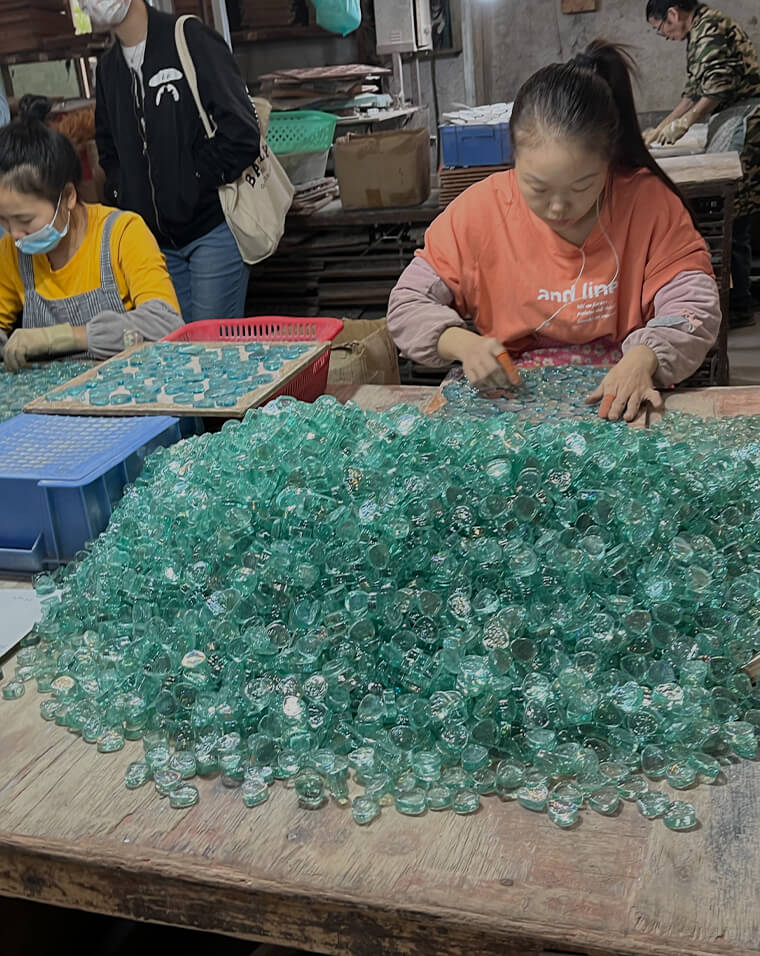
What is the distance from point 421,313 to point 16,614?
0.98m

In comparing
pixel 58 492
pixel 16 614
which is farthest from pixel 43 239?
pixel 16 614

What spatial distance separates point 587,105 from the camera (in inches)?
62.9

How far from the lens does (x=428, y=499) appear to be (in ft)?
3.16

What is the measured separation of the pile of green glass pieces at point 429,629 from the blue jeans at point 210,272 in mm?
1850

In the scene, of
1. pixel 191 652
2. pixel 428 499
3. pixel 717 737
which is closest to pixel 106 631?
pixel 191 652

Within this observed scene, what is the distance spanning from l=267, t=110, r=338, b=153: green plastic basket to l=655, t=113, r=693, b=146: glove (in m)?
1.44

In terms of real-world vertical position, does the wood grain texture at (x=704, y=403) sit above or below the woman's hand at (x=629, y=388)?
below

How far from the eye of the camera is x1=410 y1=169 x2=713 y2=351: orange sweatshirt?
1769 mm

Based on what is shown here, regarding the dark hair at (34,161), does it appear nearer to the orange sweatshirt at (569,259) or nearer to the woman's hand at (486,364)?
the orange sweatshirt at (569,259)

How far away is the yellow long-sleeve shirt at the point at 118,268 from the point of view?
2145mm

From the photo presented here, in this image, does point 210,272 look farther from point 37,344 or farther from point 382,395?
point 382,395

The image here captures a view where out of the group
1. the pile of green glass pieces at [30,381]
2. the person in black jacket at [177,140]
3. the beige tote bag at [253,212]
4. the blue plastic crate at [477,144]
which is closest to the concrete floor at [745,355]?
the blue plastic crate at [477,144]

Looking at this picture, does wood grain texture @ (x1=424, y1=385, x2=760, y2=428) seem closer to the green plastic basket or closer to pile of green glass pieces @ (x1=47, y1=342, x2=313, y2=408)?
pile of green glass pieces @ (x1=47, y1=342, x2=313, y2=408)

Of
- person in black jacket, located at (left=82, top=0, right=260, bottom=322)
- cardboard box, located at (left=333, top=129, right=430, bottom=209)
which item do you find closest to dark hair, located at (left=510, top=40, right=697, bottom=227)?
person in black jacket, located at (left=82, top=0, right=260, bottom=322)
